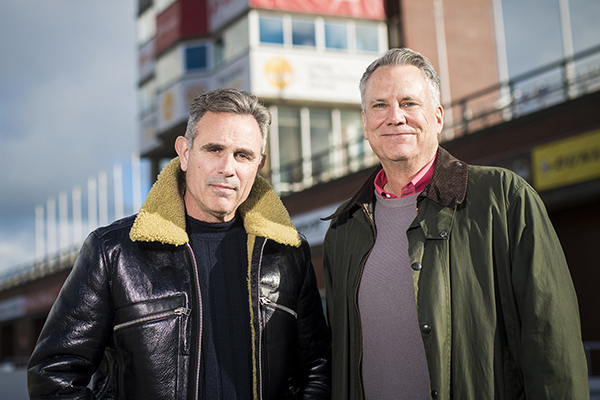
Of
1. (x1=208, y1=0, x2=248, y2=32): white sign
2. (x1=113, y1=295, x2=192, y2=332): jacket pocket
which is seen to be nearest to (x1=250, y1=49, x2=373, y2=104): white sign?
(x1=208, y1=0, x2=248, y2=32): white sign

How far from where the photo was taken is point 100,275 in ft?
10.5

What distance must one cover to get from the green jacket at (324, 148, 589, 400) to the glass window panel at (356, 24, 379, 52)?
919 inches

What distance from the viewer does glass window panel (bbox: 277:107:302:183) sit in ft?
81.7

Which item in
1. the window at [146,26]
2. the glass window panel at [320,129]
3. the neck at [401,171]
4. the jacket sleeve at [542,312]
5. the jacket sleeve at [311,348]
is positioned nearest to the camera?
the jacket sleeve at [542,312]

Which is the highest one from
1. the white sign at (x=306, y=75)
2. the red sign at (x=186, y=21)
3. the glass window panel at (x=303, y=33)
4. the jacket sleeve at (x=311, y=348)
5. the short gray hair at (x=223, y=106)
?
the red sign at (x=186, y=21)

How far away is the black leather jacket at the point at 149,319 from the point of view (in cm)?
311

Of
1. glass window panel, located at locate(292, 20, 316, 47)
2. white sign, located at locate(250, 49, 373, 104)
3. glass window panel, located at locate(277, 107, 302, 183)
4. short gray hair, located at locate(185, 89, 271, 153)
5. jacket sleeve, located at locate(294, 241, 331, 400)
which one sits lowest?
jacket sleeve, located at locate(294, 241, 331, 400)

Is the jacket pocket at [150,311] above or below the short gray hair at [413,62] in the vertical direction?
below

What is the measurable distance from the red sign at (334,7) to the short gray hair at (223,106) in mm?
22011

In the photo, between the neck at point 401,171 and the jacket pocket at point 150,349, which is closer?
the jacket pocket at point 150,349

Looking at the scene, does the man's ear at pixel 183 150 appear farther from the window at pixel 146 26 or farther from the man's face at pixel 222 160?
the window at pixel 146 26

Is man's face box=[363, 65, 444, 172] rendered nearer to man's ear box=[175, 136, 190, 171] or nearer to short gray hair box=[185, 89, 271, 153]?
short gray hair box=[185, 89, 271, 153]

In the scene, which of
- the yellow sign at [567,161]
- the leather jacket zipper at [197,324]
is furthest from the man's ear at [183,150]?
the yellow sign at [567,161]

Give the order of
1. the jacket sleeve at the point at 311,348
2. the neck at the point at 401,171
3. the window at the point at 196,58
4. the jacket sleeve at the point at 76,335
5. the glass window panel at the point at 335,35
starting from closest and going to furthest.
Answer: the jacket sleeve at the point at 76,335
the neck at the point at 401,171
the jacket sleeve at the point at 311,348
the glass window panel at the point at 335,35
the window at the point at 196,58
